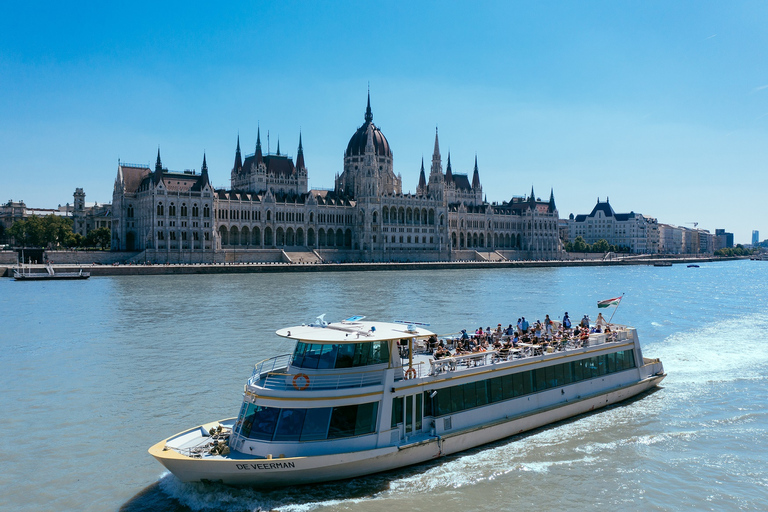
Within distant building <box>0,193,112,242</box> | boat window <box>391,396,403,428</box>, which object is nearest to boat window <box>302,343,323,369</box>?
boat window <box>391,396,403,428</box>

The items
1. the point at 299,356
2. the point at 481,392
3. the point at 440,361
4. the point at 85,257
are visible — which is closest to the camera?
the point at 299,356

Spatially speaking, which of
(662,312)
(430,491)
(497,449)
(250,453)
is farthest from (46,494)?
(662,312)

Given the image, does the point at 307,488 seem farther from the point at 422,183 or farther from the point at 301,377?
the point at 422,183

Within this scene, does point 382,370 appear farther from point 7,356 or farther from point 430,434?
point 7,356

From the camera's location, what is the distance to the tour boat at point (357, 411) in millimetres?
12570

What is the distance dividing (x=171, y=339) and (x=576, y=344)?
19342 mm

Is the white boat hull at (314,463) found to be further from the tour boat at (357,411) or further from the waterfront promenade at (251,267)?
the waterfront promenade at (251,267)

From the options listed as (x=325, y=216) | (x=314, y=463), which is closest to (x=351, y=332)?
(x=314, y=463)

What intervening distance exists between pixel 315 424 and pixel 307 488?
1.28 metres

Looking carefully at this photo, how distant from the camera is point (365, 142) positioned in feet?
452

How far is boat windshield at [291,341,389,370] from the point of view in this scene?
13641mm

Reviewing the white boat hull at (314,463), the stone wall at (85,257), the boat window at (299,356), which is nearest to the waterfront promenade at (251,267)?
the stone wall at (85,257)

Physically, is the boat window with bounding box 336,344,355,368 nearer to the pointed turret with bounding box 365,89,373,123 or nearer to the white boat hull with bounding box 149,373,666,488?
the white boat hull with bounding box 149,373,666,488

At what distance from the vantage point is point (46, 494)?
12.9 m
